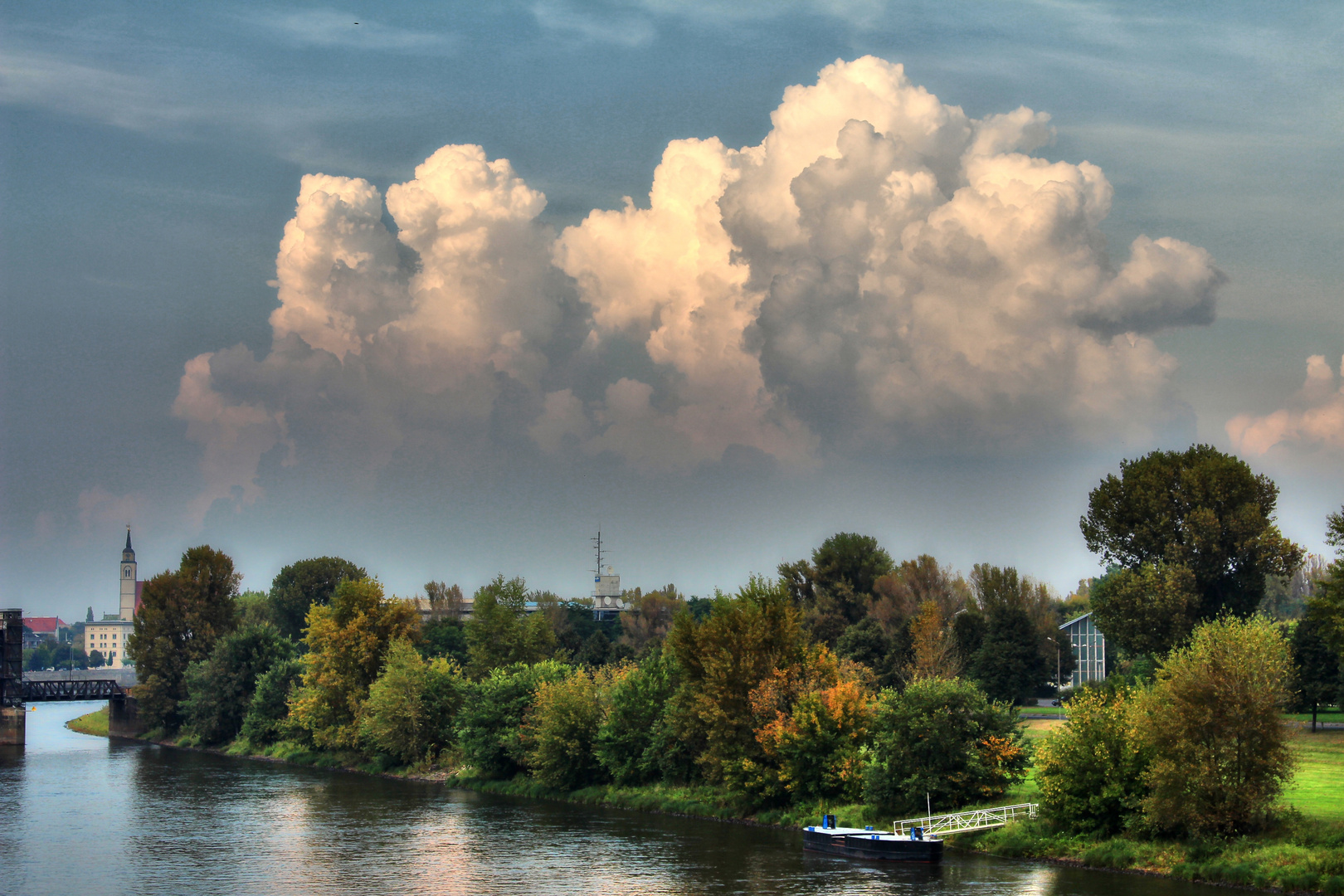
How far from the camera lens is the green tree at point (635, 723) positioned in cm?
7794

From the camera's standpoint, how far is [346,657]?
106 metres

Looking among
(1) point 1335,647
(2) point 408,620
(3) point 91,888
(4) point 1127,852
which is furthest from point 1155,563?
(3) point 91,888

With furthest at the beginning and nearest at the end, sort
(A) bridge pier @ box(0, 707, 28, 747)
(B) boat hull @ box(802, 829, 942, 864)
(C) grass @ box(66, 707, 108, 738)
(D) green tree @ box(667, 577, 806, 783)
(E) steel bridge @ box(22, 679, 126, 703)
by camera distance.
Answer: (C) grass @ box(66, 707, 108, 738) → (E) steel bridge @ box(22, 679, 126, 703) → (A) bridge pier @ box(0, 707, 28, 747) → (D) green tree @ box(667, 577, 806, 783) → (B) boat hull @ box(802, 829, 942, 864)

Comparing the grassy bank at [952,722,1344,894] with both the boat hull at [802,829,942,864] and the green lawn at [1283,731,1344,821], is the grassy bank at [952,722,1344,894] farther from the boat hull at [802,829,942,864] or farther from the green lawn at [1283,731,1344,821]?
the boat hull at [802,829,942,864]

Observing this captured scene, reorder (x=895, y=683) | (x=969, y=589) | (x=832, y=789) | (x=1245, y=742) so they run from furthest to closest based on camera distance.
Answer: (x=969, y=589) < (x=895, y=683) < (x=832, y=789) < (x=1245, y=742)

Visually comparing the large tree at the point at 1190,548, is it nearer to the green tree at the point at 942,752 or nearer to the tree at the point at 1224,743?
the green tree at the point at 942,752

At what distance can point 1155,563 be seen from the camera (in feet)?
302

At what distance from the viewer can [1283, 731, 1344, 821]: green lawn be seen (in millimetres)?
52875

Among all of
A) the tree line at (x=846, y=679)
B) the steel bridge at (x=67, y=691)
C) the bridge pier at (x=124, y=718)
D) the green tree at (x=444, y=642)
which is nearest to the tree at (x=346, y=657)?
the tree line at (x=846, y=679)

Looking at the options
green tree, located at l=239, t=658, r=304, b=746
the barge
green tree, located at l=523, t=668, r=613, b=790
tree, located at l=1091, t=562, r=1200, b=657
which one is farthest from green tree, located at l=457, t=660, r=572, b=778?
tree, located at l=1091, t=562, r=1200, b=657

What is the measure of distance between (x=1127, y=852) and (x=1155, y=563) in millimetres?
44229

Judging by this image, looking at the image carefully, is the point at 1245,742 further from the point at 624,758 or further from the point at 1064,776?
the point at 624,758

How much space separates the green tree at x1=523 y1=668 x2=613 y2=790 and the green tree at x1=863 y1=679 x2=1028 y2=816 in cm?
2397

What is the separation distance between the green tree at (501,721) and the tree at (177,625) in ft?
187
